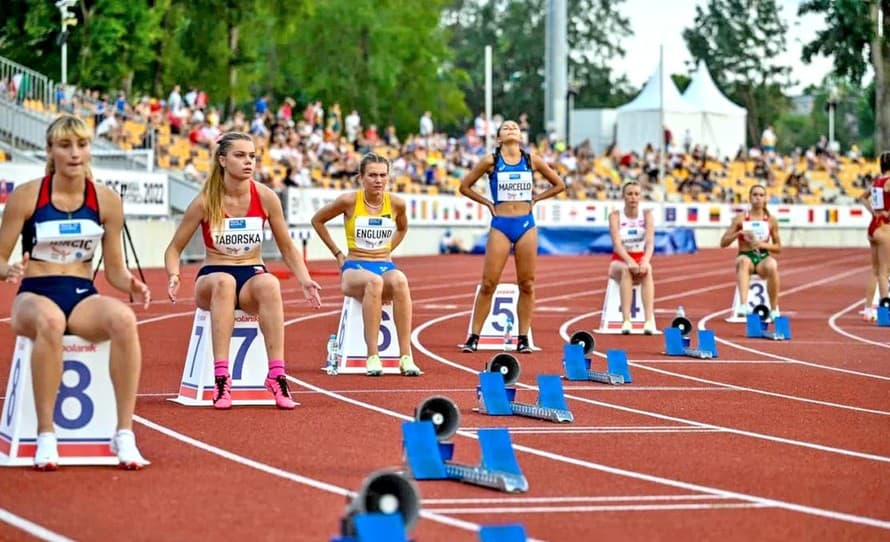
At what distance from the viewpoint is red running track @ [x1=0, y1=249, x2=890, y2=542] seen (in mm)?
6789

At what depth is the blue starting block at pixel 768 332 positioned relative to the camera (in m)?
17.6

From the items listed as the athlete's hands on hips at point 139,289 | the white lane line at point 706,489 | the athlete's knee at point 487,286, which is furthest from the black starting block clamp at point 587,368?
the athlete's hands on hips at point 139,289

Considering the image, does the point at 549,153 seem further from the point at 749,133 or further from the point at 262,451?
the point at 749,133

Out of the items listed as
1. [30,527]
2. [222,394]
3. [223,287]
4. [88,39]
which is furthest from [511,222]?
[88,39]

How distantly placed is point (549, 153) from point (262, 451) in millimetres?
47282

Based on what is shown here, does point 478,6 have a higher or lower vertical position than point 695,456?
higher

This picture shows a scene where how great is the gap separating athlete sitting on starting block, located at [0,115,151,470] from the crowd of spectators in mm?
26143

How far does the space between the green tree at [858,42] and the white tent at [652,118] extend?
1807cm

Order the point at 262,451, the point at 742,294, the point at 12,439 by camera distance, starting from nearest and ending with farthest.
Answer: the point at 12,439 < the point at 262,451 < the point at 742,294

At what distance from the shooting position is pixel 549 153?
55594 mm

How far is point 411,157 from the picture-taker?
156 ft

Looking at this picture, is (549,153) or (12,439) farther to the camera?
(549,153)

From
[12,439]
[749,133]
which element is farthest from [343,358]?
[749,133]

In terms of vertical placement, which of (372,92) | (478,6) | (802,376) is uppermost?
(478,6)
